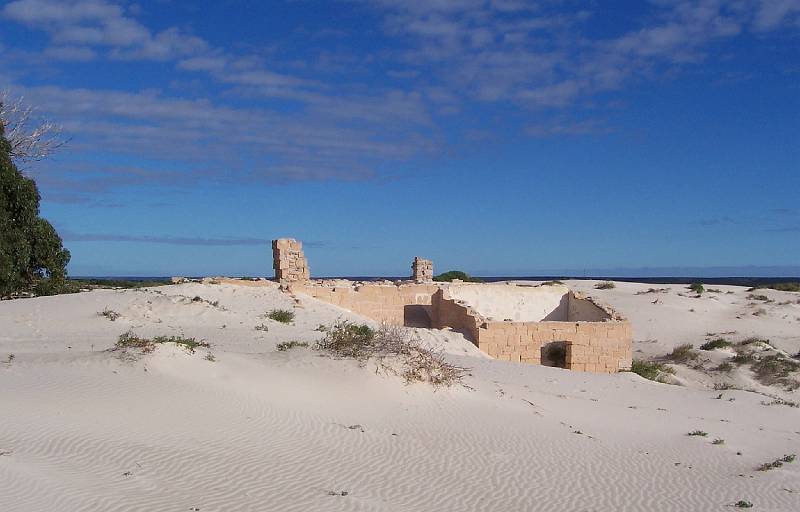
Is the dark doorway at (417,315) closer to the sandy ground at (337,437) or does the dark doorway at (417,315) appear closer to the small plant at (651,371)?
the small plant at (651,371)

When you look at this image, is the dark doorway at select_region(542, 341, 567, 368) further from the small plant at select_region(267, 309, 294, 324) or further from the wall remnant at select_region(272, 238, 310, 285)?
the wall remnant at select_region(272, 238, 310, 285)

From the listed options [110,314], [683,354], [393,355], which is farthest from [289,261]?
[683,354]

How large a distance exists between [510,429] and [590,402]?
3.41 m

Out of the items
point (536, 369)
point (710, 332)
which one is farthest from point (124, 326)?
point (710, 332)

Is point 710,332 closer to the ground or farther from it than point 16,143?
closer to the ground

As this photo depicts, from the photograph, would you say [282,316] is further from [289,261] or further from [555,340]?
[555,340]

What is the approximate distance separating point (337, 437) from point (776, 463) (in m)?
5.43

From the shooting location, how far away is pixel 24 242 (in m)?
19.2

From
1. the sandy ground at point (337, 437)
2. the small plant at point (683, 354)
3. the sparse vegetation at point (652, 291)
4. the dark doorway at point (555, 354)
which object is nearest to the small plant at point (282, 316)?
the sandy ground at point (337, 437)

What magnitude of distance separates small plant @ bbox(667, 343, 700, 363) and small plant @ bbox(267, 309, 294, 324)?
11450 mm

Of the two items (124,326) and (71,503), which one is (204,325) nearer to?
(124,326)

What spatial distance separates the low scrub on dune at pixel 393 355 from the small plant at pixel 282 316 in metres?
5.39

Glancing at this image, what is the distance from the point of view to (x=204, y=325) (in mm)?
15367

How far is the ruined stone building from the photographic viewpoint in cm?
1684
